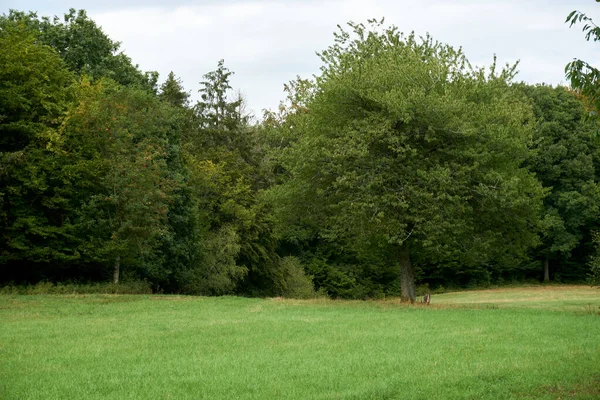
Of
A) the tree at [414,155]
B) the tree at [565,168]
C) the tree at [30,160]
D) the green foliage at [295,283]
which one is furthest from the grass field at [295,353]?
the tree at [565,168]

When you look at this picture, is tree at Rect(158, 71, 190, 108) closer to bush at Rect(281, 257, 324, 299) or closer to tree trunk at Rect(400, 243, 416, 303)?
bush at Rect(281, 257, 324, 299)

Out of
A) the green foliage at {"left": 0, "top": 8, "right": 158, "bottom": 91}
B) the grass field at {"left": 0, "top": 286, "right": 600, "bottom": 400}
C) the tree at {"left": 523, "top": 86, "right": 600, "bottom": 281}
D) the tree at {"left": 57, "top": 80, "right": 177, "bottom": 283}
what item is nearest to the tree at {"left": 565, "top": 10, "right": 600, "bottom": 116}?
the grass field at {"left": 0, "top": 286, "right": 600, "bottom": 400}

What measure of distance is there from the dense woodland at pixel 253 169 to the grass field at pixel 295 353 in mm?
4995

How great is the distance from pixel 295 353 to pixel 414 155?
13.2m

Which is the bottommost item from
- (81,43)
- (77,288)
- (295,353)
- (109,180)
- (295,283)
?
(295,353)

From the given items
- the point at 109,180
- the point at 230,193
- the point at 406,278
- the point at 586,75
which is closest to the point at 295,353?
the point at 586,75

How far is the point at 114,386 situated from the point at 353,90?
1834 centimetres

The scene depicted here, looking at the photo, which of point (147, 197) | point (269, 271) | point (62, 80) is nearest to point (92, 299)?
point (147, 197)

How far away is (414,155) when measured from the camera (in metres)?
25.7

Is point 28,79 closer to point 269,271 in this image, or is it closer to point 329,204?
point 329,204

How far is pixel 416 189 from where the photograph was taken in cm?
2641

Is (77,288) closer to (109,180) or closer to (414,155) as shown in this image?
(109,180)

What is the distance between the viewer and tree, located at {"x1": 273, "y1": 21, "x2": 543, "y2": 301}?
84.3 ft

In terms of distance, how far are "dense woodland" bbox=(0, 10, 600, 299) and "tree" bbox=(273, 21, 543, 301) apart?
0.30ft
